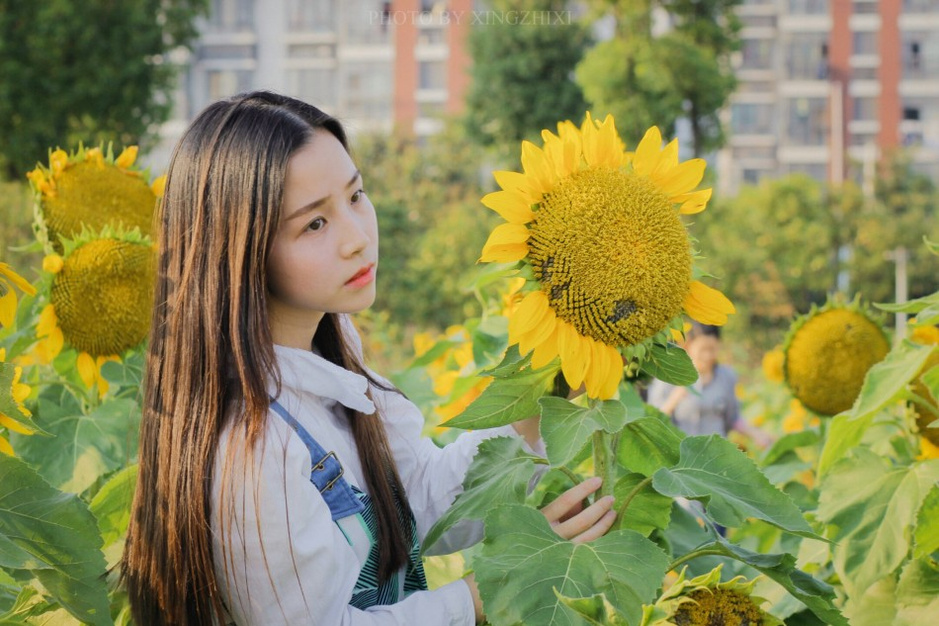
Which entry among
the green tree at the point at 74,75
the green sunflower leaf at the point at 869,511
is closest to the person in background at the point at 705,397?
the green sunflower leaf at the point at 869,511

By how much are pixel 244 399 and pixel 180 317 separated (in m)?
0.13

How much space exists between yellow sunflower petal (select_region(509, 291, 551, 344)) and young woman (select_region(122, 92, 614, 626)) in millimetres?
182

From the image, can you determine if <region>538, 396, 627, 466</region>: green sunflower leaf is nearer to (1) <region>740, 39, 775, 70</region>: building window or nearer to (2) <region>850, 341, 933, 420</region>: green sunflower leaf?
(2) <region>850, 341, 933, 420</region>: green sunflower leaf

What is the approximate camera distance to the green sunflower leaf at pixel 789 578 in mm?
1116

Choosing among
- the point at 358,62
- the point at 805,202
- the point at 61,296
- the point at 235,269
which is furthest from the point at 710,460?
the point at 358,62

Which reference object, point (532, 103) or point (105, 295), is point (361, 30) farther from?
point (105, 295)

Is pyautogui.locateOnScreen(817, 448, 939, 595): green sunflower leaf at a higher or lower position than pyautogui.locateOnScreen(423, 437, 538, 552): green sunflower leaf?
lower

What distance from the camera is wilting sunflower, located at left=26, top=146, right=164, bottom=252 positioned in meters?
1.88

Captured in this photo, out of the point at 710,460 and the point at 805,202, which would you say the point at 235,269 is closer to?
the point at 710,460

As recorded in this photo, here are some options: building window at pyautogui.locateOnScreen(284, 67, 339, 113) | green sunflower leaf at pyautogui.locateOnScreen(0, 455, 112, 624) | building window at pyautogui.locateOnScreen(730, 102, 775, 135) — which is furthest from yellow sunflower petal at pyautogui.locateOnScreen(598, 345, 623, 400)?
building window at pyautogui.locateOnScreen(730, 102, 775, 135)

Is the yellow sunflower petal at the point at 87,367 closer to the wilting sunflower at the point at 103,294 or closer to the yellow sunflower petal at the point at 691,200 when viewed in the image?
the wilting sunflower at the point at 103,294

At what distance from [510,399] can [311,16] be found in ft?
98.4

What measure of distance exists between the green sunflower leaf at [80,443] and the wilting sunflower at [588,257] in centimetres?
75

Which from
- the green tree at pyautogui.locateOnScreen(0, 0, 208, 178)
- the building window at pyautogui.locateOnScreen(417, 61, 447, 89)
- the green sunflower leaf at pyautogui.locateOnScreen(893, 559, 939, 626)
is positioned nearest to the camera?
the green sunflower leaf at pyautogui.locateOnScreen(893, 559, 939, 626)
